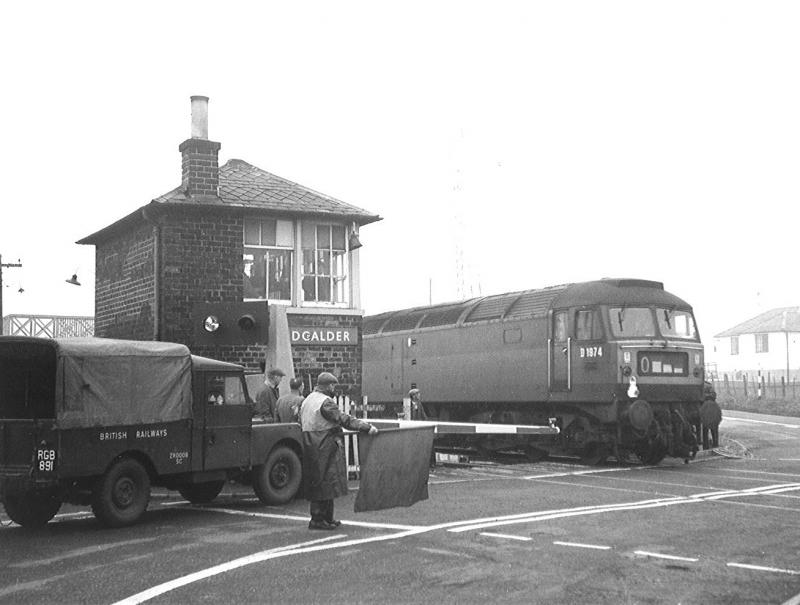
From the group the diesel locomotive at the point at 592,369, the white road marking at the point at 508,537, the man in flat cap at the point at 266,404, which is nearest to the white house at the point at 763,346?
the diesel locomotive at the point at 592,369

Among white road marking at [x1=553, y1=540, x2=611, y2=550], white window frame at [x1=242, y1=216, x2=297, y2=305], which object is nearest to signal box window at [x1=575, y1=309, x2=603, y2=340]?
white window frame at [x1=242, y1=216, x2=297, y2=305]

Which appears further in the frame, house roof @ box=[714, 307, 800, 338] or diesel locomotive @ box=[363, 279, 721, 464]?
house roof @ box=[714, 307, 800, 338]

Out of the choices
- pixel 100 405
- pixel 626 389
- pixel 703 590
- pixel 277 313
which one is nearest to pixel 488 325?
pixel 626 389

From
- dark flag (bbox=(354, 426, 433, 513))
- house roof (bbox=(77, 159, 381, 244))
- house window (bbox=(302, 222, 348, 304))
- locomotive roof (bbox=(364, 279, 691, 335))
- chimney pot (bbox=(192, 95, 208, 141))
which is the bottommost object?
dark flag (bbox=(354, 426, 433, 513))

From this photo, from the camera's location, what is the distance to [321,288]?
19969 mm

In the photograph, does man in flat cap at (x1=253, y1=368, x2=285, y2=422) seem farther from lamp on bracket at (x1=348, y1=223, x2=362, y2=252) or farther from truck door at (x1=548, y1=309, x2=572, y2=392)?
truck door at (x1=548, y1=309, x2=572, y2=392)

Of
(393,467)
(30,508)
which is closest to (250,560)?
(393,467)

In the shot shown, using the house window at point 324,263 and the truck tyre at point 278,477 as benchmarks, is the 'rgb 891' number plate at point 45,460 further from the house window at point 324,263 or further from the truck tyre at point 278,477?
the house window at point 324,263

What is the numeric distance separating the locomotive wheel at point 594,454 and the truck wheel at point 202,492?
8.94m

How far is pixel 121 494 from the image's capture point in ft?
36.5

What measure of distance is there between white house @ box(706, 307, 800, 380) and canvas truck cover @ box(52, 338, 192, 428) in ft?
208

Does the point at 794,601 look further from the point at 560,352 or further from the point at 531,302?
the point at 531,302

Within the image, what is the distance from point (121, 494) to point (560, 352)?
11.2m

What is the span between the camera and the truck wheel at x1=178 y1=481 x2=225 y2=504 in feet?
42.9
